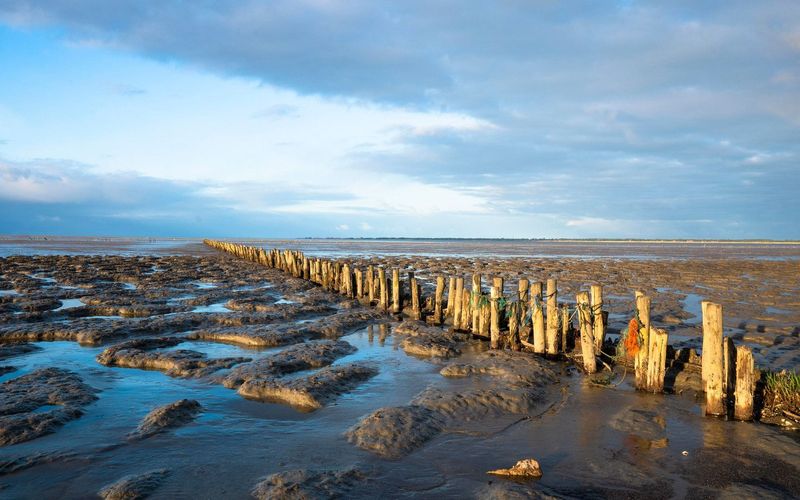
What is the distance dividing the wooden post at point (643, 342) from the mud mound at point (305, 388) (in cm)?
502

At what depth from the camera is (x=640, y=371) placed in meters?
8.58

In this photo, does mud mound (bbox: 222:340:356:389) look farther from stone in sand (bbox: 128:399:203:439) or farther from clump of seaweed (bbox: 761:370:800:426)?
clump of seaweed (bbox: 761:370:800:426)

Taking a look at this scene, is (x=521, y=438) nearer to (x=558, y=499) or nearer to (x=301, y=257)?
(x=558, y=499)

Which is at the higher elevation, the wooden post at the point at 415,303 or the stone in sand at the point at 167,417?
the wooden post at the point at 415,303

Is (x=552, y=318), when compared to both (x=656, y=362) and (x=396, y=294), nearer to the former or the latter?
(x=656, y=362)

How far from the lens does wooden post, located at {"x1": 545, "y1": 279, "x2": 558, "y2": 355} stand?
1024cm

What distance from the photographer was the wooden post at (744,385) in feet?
22.3

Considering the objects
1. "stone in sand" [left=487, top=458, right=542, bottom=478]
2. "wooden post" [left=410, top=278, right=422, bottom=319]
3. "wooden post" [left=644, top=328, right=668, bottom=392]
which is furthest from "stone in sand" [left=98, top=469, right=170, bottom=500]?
"wooden post" [left=410, top=278, right=422, bottom=319]

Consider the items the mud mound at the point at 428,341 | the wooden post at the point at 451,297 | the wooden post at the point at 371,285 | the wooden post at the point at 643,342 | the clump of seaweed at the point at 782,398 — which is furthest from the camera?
the wooden post at the point at 371,285

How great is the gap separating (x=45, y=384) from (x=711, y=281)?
28404mm

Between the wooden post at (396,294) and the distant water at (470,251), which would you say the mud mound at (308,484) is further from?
the distant water at (470,251)

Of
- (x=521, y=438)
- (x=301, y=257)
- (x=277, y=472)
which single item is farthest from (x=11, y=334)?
(x=301, y=257)

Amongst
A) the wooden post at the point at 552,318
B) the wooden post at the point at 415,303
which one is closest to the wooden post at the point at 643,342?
the wooden post at the point at 552,318

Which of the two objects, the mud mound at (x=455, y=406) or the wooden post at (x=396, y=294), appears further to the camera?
the wooden post at (x=396, y=294)
